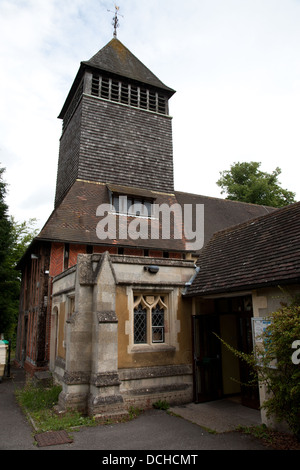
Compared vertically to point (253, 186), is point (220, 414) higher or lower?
lower

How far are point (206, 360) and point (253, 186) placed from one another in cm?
2140

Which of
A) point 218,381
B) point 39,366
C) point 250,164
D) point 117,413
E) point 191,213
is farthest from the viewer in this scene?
point 250,164

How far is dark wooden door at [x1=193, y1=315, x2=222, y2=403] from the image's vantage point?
8.82 meters

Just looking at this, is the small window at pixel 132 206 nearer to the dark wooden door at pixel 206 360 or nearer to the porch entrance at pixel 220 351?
the porch entrance at pixel 220 351

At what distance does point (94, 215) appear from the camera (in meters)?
15.5

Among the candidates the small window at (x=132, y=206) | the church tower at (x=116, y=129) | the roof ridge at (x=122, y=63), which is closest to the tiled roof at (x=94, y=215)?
the small window at (x=132, y=206)

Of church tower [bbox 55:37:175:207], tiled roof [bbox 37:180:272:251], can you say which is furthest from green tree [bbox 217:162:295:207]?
church tower [bbox 55:37:175:207]

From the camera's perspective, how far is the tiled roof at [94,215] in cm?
1394

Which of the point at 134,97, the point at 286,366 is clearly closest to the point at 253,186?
the point at 134,97

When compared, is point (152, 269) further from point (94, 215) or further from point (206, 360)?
point (94, 215)

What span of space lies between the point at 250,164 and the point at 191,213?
1359cm

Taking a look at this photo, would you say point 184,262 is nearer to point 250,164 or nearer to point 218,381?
point 218,381

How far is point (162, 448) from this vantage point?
5578mm

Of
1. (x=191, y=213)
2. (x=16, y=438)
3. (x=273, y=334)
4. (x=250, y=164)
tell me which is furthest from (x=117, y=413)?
(x=250, y=164)
